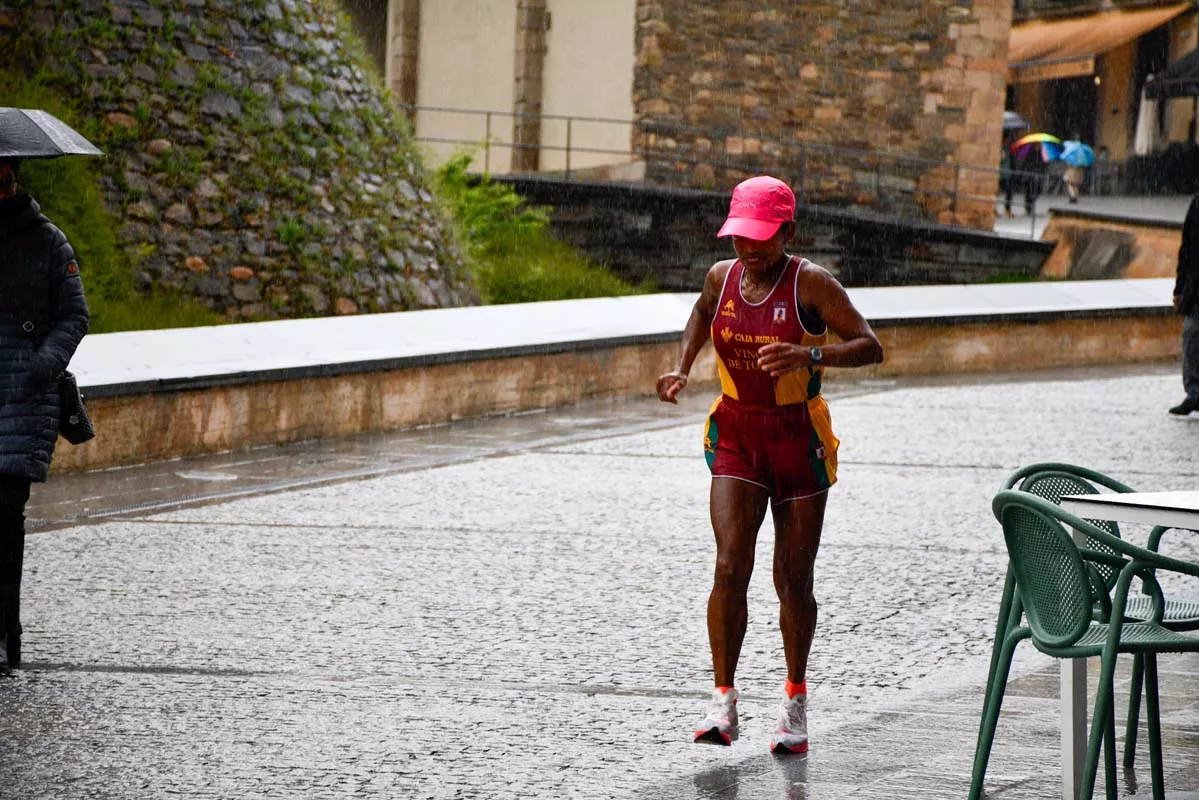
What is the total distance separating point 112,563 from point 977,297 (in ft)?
39.7

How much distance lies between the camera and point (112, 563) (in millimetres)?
8375

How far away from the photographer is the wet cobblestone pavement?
208 inches

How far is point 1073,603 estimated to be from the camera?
4398 mm

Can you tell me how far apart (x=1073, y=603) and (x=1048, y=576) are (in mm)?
99

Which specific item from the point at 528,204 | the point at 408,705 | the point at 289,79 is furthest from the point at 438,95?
the point at 408,705

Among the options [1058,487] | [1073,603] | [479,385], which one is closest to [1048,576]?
[1073,603]

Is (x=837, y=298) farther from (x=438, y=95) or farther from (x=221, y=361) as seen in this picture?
(x=438, y=95)

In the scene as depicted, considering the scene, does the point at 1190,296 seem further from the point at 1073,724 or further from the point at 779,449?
the point at 1073,724

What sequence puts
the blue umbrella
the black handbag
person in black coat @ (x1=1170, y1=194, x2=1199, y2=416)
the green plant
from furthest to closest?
the blue umbrella → the green plant → person in black coat @ (x1=1170, y1=194, x2=1199, y2=416) → the black handbag

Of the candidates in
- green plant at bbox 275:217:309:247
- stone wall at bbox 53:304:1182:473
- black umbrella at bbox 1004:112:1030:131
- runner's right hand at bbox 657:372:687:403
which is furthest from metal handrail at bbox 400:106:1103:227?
runner's right hand at bbox 657:372:687:403

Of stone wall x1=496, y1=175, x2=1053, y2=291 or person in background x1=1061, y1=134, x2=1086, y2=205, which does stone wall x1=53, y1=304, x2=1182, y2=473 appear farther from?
person in background x1=1061, y1=134, x2=1086, y2=205

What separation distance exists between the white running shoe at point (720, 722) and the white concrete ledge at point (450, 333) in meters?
6.00

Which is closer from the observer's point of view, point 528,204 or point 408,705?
point 408,705

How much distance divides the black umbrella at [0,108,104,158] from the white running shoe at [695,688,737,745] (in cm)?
278
